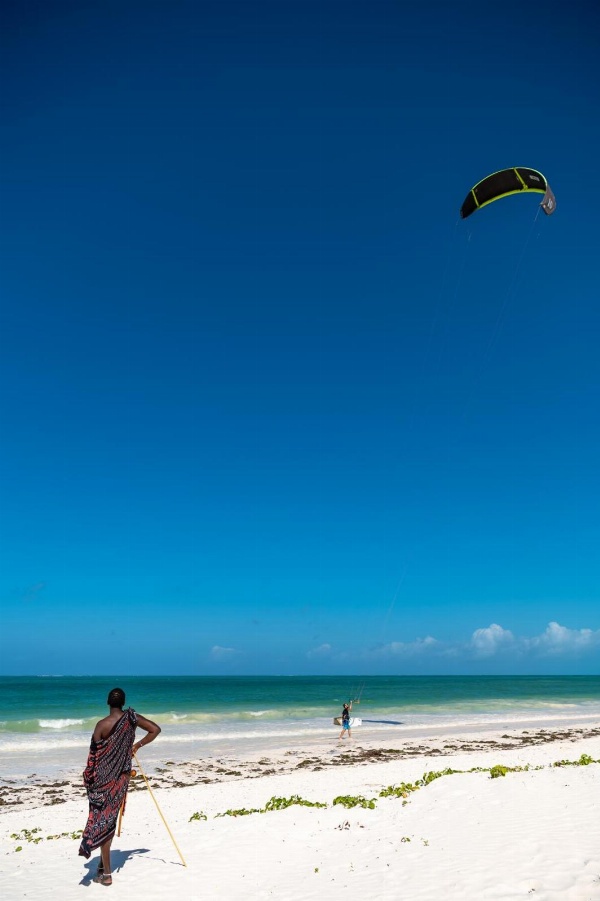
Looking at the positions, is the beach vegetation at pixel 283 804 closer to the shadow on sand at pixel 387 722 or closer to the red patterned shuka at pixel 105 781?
the red patterned shuka at pixel 105 781

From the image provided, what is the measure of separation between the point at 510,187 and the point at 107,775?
13038mm

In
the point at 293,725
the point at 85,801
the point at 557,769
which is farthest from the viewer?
the point at 293,725

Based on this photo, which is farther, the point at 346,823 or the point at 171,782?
the point at 171,782

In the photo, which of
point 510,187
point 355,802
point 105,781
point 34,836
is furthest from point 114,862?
point 510,187

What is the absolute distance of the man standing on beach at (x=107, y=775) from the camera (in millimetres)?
6953

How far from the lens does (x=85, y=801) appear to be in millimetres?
14477

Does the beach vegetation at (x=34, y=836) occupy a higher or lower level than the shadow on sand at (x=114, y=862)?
lower

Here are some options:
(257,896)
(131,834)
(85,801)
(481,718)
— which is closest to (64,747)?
(85,801)

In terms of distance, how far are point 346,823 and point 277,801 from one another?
225 cm

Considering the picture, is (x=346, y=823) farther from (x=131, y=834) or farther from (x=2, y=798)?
(x=2, y=798)

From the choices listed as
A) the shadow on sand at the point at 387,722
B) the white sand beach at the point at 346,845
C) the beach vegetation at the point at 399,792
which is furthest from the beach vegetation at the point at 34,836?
the shadow on sand at the point at 387,722

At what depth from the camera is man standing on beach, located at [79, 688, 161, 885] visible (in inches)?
274

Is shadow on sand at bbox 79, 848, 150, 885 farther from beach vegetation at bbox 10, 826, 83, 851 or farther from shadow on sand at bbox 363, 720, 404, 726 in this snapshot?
shadow on sand at bbox 363, 720, 404, 726

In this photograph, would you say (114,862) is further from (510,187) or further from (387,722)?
(387,722)
